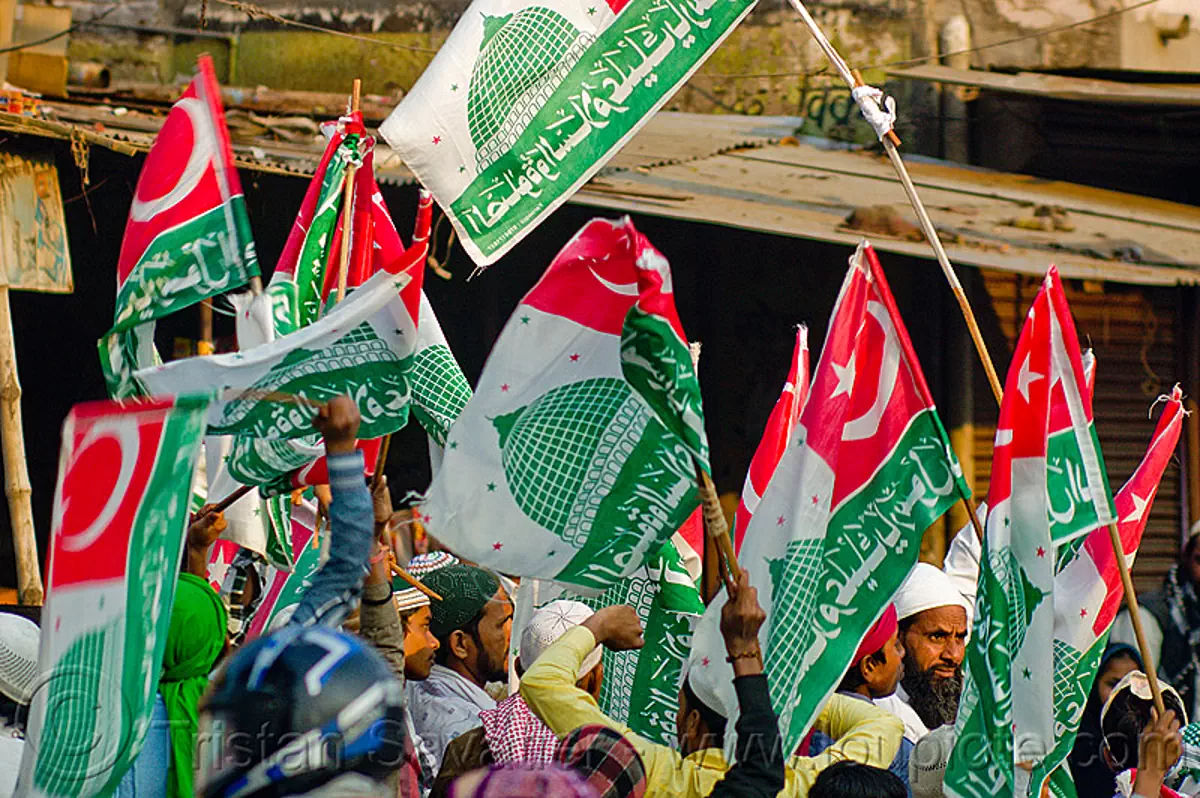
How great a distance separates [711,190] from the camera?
822 cm

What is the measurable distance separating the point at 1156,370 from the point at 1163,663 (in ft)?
14.3

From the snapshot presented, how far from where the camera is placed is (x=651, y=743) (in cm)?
314

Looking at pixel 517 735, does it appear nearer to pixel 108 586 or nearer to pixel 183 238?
pixel 108 586

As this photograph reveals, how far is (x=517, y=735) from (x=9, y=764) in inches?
42.9

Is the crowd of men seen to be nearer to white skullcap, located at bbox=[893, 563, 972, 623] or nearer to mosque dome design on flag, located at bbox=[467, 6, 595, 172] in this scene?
white skullcap, located at bbox=[893, 563, 972, 623]

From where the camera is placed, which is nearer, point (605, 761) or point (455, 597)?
point (605, 761)

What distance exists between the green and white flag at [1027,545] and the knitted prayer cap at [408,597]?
143cm

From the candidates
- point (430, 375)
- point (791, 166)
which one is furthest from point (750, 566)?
point (791, 166)

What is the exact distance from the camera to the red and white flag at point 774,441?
4.41 metres

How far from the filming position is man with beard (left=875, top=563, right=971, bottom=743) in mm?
4594

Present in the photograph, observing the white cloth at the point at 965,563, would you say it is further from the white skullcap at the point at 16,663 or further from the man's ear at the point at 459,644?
the white skullcap at the point at 16,663

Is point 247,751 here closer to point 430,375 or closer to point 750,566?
point 750,566

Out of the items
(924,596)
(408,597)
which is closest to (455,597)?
(408,597)

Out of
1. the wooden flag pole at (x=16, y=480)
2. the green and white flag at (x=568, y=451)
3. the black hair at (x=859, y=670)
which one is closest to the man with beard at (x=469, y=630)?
the green and white flag at (x=568, y=451)
